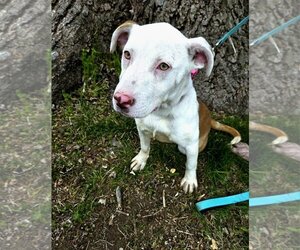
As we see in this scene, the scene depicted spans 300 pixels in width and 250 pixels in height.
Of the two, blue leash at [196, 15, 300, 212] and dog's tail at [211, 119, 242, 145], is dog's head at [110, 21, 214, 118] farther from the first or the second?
dog's tail at [211, 119, 242, 145]

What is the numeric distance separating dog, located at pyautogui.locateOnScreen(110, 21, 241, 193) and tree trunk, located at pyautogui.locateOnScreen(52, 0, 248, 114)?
70 centimetres

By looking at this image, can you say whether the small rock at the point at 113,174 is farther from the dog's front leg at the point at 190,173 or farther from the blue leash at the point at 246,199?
the blue leash at the point at 246,199

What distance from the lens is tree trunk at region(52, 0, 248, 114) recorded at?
117 inches

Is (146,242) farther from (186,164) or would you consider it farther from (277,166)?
(277,166)

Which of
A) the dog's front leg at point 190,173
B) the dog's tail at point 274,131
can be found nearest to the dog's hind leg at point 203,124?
the dog's front leg at point 190,173

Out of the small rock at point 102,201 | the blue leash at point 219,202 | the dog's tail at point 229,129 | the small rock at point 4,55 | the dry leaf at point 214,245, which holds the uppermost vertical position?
the small rock at point 4,55

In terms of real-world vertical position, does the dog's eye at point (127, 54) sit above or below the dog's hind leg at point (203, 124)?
above

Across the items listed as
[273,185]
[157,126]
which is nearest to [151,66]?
[157,126]

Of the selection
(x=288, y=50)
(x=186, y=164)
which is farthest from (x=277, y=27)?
(x=186, y=164)

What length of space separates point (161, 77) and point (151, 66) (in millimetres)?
67

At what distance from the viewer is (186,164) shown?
2.80 m

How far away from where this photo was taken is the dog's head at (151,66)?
6.73 ft

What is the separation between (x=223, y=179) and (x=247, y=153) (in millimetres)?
254

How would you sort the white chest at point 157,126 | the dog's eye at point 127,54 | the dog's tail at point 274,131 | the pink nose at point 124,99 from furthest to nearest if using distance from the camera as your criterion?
the dog's tail at point 274,131
the white chest at point 157,126
the dog's eye at point 127,54
the pink nose at point 124,99
